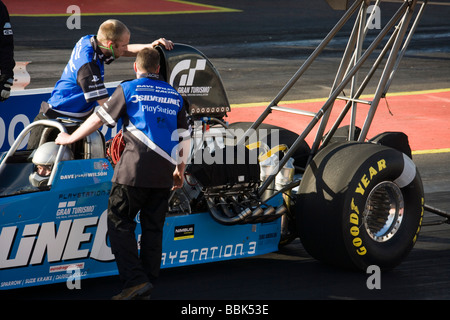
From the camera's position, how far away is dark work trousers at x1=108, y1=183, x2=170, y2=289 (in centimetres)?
577

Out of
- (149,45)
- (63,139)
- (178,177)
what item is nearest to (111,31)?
(149,45)

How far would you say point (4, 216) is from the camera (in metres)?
5.79

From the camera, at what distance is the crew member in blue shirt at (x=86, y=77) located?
6.52m

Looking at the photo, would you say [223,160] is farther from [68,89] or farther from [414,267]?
[414,267]

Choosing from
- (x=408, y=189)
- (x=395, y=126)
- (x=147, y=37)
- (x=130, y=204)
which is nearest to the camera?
(x=130, y=204)

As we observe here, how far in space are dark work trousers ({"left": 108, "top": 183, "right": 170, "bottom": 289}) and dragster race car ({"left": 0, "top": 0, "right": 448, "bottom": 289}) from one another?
Result: 1.12ft

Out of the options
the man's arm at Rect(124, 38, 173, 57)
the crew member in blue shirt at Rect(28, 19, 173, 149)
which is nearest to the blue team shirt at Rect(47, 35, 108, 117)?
the crew member in blue shirt at Rect(28, 19, 173, 149)

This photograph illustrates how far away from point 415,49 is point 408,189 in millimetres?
13000

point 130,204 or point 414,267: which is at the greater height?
point 130,204

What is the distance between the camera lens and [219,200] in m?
6.69

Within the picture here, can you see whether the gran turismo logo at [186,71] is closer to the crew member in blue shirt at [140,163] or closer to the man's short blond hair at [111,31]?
the man's short blond hair at [111,31]

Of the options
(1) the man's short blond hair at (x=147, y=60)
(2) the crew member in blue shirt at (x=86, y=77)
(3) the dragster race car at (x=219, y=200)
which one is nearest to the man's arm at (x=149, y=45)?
(3) the dragster race car at (x=219, y=200)

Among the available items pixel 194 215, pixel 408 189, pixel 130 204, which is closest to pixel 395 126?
pixel 408 189

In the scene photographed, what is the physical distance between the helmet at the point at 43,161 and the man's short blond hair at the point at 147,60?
2.79 ft
